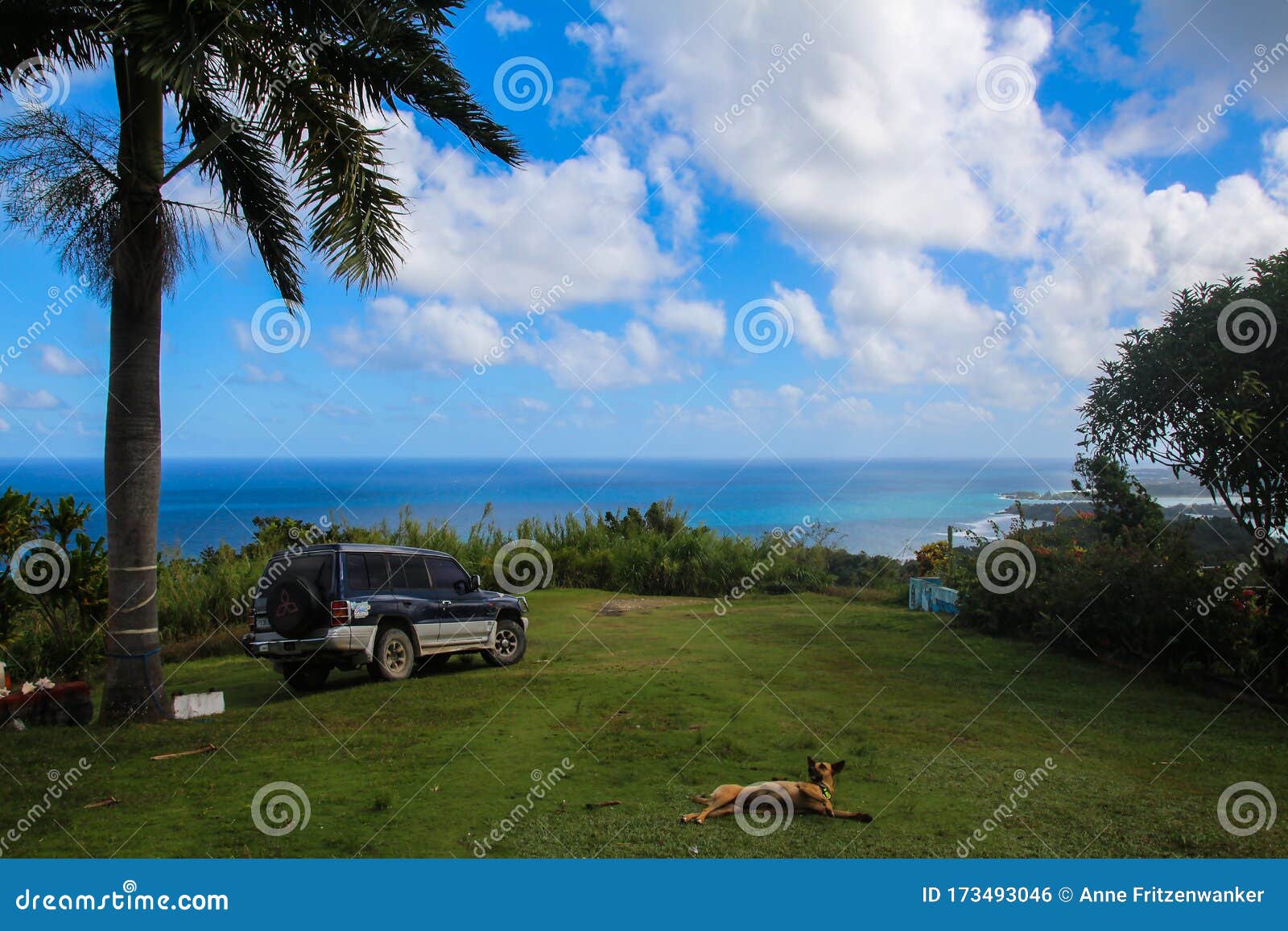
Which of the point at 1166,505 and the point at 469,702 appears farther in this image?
the point at 1166,505

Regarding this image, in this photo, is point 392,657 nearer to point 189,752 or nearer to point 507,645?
point 507,645

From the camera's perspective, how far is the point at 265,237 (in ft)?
33.7

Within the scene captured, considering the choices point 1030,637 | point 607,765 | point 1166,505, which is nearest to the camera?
point 607,765

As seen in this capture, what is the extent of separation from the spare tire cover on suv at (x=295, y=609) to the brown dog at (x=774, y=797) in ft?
18.1

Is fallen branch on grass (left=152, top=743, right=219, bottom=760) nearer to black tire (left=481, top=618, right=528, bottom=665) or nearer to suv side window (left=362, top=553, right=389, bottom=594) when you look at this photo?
suv side window (left=362, top=553, right=389, bottom=594)

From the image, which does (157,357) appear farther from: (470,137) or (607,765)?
(607,765)

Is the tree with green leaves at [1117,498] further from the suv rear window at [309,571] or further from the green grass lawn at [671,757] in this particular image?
the suv rear window at [309,571]

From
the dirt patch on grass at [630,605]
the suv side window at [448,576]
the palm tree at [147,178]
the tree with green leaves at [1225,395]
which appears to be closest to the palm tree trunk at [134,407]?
the palm tree at [147,178]

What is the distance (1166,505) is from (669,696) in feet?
33.4

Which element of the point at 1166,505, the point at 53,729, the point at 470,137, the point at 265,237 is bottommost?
the point at 53,729

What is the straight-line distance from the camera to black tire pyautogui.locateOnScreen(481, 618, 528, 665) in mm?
11828

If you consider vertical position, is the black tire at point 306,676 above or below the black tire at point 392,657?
below

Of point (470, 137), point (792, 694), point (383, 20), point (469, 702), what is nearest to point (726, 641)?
point (792, 694)

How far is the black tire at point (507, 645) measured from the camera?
11.8 meters
